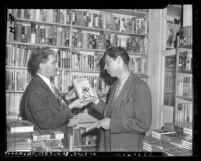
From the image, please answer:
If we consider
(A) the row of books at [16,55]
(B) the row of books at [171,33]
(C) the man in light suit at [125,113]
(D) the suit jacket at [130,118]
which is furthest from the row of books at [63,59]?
(B) the row of books at [171,33]

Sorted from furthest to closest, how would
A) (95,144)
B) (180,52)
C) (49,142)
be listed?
1. (180,52)
2. (95,144)
3. (49,142)

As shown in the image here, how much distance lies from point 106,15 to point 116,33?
0.16 meters

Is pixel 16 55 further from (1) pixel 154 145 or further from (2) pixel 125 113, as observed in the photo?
(1) pixel 154 145

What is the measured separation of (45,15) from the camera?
5.11ft

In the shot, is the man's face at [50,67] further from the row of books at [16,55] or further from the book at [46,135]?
the book at [46,135]

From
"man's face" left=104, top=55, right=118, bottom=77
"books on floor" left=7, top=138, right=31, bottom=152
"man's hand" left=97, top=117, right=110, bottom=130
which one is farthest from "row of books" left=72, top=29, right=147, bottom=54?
"books on floor" left=7, top=138, right=31, bottom=152

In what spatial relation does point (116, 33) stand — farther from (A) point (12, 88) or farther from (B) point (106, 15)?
(A) point (12, 88)

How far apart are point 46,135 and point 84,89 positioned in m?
0.42

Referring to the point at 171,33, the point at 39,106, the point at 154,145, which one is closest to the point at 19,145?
the point at 39,106

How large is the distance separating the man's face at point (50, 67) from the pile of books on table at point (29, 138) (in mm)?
383

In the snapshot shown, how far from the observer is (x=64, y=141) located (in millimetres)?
1491

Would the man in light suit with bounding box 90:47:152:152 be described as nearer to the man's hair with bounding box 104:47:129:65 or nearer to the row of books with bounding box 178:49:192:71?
the man's hair with bounding box 104:47:129:65
